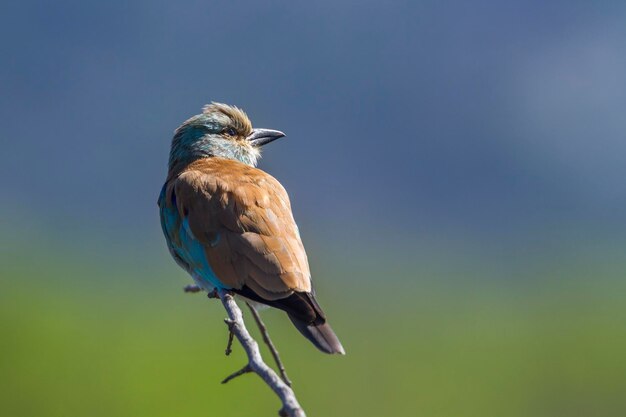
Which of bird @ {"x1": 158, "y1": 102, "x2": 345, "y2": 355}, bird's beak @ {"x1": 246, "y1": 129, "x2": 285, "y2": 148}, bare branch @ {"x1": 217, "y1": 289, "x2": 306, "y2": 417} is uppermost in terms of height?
bird's beak @ {"x1": 246, "y1": 129, "x2": 285, "y2": 148}

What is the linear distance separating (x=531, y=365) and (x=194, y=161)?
30.8m

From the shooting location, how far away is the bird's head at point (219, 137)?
5.23 metres

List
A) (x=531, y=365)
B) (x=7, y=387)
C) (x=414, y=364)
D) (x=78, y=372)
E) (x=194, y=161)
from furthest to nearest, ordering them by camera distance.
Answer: (x=531, y=365)
(x=414, y=364)
(x=78, y=372)
(x=7, y=387)
(x=194, y=161)

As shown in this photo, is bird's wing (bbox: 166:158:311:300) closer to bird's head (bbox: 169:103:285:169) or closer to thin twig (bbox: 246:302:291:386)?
thin twig (bbox: 246:302:291:386)

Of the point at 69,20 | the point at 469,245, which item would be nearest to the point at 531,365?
the point at 469,245

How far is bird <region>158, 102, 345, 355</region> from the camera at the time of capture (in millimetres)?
3904

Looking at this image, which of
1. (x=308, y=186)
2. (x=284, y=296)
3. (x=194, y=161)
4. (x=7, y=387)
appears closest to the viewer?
(x=284, y=296)

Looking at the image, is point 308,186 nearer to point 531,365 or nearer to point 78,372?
point 531,365

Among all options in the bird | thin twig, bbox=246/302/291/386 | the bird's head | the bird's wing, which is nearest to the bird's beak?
the bird's head

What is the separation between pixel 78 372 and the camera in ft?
70.0

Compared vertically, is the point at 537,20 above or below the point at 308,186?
above

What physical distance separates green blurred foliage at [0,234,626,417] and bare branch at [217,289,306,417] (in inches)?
26.8

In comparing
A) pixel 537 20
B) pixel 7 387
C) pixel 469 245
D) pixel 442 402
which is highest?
pixel 537 20

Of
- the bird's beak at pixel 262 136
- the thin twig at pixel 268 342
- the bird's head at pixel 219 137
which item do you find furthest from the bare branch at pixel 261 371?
the bird's beak at pixel 262 136
